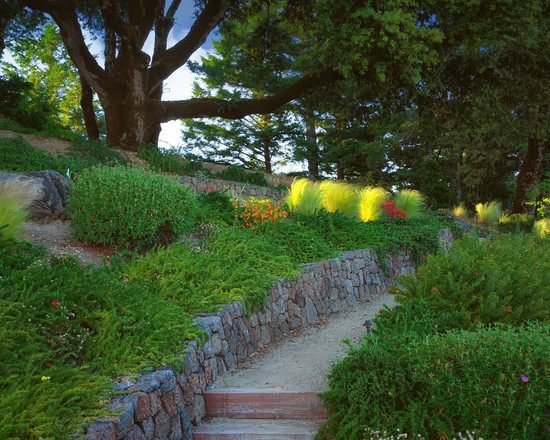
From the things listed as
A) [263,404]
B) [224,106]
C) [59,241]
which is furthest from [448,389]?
[224,106]

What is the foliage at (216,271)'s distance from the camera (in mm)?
6137

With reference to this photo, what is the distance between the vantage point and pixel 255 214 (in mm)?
9438

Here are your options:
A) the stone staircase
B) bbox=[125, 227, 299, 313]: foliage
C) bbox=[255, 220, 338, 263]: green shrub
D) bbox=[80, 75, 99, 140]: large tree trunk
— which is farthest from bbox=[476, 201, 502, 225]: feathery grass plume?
the stone staircase

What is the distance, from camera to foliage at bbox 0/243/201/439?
363 cm

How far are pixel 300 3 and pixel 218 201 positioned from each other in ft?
29.2

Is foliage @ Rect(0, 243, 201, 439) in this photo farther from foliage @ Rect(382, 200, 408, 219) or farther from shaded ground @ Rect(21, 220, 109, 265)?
foliage @ Rect(382, 200, 408, 219)

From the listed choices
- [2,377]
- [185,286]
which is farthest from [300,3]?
[2,377]

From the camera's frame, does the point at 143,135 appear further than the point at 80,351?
Yes

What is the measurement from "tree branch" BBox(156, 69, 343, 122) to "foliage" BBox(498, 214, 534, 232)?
7.71 meters

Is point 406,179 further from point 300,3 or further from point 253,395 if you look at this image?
point 253,395

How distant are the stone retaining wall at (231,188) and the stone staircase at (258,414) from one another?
6.60 metres

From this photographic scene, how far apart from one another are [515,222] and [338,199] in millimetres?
9417

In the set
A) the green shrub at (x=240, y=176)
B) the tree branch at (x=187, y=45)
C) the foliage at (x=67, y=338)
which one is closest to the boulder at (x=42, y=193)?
the foliage at (x=67, y=338)

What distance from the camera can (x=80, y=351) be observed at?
14.6 feet
